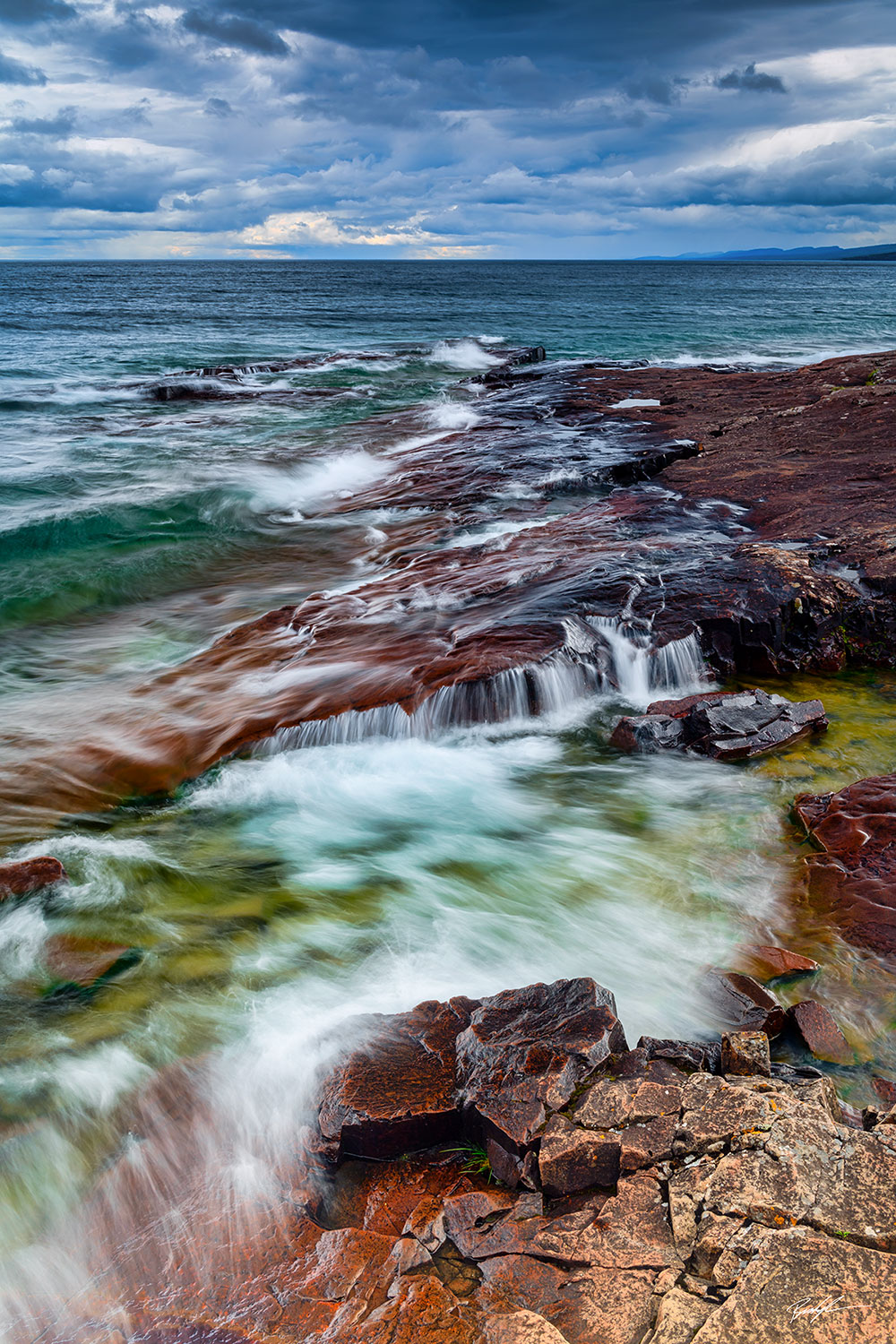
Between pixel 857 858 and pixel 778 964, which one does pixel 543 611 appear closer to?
pixel 857 858

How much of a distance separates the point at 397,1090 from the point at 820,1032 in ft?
6.43

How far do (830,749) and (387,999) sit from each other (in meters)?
4.19

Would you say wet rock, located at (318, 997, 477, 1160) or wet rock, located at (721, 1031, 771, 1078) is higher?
wet rock, located at (721, 1031, 771, 1078)

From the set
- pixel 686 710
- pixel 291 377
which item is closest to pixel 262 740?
pixel 686 710

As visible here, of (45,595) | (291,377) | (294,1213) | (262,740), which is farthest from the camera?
(291,377)

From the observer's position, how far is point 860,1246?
2227 millimetres

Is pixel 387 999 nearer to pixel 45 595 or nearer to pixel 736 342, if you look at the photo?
pixel 45 595

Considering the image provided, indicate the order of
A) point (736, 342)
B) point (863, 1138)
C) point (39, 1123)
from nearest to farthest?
point (863, 1138) → point (39, 1123) → point (736, 342)

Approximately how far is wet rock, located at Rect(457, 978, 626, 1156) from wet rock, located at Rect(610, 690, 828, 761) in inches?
128

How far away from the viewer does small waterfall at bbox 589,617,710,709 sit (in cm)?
750

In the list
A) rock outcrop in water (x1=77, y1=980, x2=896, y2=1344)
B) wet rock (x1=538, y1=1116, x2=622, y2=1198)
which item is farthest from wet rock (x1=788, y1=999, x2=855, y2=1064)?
wet rock (x1=538, y1=1116, x2=622, y2=1198)

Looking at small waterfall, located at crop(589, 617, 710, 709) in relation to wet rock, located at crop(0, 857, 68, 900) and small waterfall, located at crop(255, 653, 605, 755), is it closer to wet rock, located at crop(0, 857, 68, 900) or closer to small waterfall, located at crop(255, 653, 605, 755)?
small waterfall, located at crop(255, 653, 605, 755)

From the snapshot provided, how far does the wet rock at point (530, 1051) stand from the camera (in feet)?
9.82

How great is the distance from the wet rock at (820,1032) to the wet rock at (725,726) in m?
2.81
